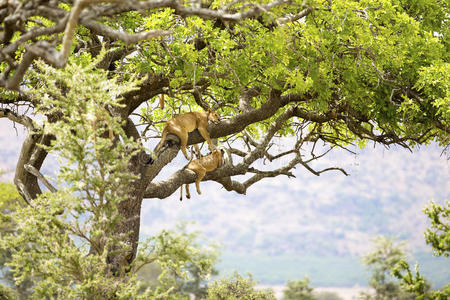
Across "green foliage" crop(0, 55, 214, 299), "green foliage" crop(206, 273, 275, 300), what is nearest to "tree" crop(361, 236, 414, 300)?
"green foliage" crop(206, 273, 275, 300)

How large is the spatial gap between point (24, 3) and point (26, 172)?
688cm

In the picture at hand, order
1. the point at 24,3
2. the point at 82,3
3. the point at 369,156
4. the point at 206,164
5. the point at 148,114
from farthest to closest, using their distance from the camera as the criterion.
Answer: the point at 369,156, the point at 148,114, the point at 206,164, the point at 24,3, the point at 82,3

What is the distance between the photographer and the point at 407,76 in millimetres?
11812

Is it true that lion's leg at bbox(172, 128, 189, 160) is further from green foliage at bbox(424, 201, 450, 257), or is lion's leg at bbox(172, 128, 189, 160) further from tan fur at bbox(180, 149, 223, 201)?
green foliage at bbox(424, 201, 450, 257)

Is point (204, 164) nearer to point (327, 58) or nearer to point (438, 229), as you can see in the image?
point (327, 58)

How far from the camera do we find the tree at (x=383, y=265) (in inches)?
1321

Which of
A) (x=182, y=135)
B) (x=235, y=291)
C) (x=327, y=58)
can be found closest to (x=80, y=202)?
(x=182, y=135)

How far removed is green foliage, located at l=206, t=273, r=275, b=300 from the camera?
672 inches

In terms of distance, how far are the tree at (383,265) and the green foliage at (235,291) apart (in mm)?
17146

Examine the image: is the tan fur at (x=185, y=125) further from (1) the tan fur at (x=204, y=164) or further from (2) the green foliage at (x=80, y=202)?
(2) the green foliage at (x=80, y=202)

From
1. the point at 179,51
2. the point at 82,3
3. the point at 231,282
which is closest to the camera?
the point at 82,3

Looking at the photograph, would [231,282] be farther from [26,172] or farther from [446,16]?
[446,16]

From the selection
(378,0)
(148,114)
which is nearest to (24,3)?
(378,0)

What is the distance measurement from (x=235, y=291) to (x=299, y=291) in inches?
877
